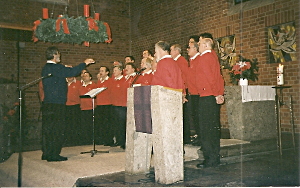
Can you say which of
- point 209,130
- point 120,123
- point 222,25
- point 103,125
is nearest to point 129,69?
point 120,123

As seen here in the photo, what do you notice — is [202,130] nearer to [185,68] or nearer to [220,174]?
[220,174]

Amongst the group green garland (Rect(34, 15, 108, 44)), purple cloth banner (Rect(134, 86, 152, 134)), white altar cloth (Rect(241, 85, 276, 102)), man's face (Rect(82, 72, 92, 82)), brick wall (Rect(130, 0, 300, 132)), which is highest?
brick wall (Rect(130, 0, 300, 132))

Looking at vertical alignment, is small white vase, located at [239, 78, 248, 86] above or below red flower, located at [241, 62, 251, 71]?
below

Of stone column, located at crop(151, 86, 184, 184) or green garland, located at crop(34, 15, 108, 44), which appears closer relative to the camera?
stone column, located at crop(151, 86, 184, 184)

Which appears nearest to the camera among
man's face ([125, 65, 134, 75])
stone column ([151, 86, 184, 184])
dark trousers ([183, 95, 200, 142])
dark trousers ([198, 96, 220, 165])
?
stone column ([151, 86, 184, 184])

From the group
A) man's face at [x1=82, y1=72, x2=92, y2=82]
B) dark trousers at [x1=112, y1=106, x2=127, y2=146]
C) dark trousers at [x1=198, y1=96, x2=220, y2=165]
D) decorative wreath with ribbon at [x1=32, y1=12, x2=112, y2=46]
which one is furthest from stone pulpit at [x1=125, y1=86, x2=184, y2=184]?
man's face at [x1=82, y1=72, x2=92, y2=82]

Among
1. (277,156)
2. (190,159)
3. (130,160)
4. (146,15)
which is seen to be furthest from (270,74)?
(146,15)

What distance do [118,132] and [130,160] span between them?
8.20 feet

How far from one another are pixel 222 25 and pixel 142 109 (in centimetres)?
498

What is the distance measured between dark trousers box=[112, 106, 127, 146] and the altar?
1.93 m

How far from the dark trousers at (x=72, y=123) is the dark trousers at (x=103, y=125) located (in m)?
0.43

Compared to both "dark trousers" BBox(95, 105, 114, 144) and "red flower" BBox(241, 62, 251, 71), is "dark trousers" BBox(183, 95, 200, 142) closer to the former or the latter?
"red flower" BBox(241, 62, 251, 71)

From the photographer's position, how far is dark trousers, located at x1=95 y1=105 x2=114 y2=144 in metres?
6.61

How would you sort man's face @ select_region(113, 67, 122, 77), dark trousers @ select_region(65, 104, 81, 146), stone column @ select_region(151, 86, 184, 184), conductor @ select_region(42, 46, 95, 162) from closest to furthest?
stone column @ select_region(151, 86, 184, 184)
conductor @ select_region(42, 46, 95, 162)
man's face @ select_region(113, 67, 122, 77)
dark trousers @ select_region(65, 104, 81, 146)
